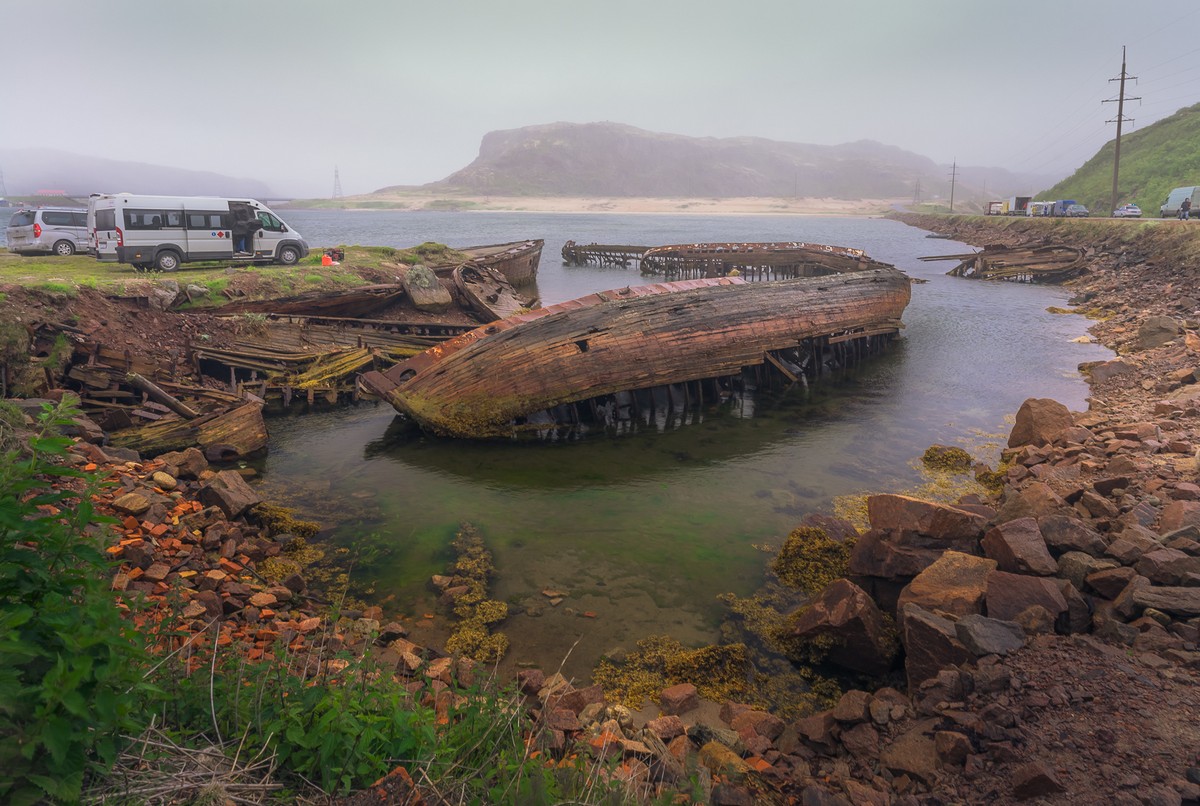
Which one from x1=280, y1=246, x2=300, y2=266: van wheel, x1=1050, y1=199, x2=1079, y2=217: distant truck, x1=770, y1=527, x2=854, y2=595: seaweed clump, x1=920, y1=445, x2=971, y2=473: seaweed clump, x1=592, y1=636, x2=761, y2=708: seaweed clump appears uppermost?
x1=1050, y1=199, x2=1079, y2=217: distant truck

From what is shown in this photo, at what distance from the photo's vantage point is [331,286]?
23969 mm

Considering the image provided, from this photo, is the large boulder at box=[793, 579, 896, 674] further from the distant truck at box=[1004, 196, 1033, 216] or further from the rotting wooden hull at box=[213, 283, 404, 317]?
the distant truck at box=[1004, 196, 1033, 216]

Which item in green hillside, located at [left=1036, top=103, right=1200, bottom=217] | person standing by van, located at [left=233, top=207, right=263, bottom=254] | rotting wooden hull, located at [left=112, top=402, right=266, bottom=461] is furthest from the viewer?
green hillside, located at [left=1036, top=103, right=1200, bottom=217]

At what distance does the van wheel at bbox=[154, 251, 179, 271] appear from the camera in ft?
78.7

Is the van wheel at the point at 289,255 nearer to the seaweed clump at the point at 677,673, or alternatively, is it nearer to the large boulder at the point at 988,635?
the seaweed clump at the point at 677,673

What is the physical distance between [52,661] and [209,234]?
26368 mm

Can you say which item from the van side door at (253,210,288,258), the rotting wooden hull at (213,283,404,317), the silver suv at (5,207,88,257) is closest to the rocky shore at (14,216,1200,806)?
the rotting wooden hull at (213,283,404,317)

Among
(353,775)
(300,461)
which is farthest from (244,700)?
(300,461)

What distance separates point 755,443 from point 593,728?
1099 centimetres

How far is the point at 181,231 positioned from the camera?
960 inches

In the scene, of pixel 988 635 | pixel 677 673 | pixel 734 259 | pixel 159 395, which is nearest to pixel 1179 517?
pixel 988 635

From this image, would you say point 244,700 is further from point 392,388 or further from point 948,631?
point 392,388

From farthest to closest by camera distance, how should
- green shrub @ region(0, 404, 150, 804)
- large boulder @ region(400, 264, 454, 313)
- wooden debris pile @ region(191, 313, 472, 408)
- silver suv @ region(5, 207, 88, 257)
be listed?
silver suv @ region(5, 207, 88, 257), large boulder @ region(400, 264, 454, 313), wooden debris pile @ region(191, 313, 472, 408), green shrub @ region(0, 404, 150, 804)

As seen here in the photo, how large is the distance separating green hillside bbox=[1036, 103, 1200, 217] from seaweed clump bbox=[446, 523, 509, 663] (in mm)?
71463
